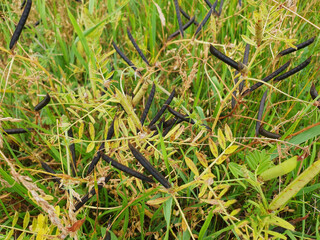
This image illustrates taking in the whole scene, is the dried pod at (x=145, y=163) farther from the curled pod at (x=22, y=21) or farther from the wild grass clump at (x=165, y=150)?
the curled pod at (x=22, y=21)

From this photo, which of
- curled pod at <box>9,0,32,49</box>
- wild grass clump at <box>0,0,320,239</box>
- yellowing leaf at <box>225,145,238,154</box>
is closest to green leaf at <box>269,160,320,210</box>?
wild grass clump at <box>0,0,320,239</box>

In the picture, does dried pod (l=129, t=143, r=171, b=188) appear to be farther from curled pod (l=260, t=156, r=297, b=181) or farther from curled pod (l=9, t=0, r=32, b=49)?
curled pod (l=9, t=0, r=32, b=49)

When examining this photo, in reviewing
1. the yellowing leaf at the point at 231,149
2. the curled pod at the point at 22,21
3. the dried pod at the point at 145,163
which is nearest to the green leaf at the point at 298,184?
the yellowing leaf at the point at 231,149

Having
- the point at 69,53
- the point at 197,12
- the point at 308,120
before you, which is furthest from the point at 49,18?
the point at 308,120

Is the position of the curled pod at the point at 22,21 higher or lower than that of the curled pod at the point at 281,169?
higher

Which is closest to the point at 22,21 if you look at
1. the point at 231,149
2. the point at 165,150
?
the point at 165,150

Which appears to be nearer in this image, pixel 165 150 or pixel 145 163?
pixel 145 163

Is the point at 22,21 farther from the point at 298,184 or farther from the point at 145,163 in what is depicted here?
the point at 298,184

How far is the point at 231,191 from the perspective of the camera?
1479 millimetres

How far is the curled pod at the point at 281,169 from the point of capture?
103cm

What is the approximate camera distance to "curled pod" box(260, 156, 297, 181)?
1.03 m

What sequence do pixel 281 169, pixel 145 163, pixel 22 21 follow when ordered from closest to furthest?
pixel 145 163 < pixel 281 169 < pixel 22 21

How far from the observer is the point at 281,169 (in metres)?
1.09

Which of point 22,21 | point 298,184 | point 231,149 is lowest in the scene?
point 298,184
